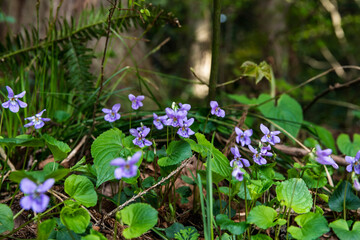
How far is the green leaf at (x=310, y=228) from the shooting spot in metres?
0.91

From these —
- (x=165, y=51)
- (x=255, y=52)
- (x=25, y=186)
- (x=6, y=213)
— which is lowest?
(x=165, y=51)

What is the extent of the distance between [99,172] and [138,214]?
21 cm

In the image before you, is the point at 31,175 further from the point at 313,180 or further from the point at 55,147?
the point at 313,180

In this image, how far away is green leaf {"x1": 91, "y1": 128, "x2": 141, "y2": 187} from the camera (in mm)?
Answer: 1017

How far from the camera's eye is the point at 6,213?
911 mm

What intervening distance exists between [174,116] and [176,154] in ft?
0.44

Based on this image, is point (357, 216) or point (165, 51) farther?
point (165, 51)

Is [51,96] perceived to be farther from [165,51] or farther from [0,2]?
[165,51]

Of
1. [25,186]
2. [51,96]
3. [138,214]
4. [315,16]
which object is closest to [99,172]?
[138,214]

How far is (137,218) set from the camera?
89 cm

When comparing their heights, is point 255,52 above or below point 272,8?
below

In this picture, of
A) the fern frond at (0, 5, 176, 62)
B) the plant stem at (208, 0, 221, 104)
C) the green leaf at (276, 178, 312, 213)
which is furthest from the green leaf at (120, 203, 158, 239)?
the fern frond at (0, 5, 176, 62)

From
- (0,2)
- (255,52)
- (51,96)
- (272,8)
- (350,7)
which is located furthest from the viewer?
(350,7)

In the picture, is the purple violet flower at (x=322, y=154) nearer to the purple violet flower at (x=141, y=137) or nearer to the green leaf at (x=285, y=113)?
the purple violet flower at (x=141, y=137)
